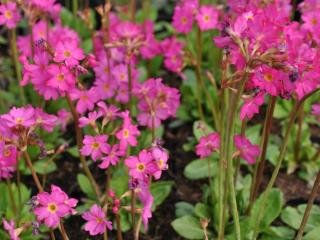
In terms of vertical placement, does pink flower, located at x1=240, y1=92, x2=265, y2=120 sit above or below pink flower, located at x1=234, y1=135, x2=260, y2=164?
above

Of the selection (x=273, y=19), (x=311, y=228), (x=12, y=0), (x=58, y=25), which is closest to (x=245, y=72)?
(x=273, y=19)

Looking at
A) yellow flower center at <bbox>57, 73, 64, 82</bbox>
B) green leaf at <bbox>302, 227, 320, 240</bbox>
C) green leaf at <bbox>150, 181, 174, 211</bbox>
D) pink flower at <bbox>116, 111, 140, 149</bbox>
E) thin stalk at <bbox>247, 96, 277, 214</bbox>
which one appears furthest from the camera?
green leaf at <bbox>150, 181, 174, 211</bbox>

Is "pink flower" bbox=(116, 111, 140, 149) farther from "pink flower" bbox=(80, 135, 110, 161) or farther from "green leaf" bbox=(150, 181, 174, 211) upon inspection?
"green leaf" bbox=(150, 181, 174, 211)

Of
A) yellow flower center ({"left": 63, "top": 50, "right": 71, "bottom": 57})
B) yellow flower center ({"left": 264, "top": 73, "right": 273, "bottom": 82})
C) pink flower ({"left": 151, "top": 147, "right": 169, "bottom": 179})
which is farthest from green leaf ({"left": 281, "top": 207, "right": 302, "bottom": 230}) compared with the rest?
yellow flower center ({"left": 63, "top": 50, "right": 71, "bottom": 57})

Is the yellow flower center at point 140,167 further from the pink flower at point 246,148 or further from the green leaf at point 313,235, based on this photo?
the green leaf at point 313,235

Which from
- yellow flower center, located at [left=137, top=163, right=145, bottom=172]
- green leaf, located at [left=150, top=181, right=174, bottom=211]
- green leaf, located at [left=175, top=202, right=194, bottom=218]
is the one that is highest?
yellow flower center, located at [left=137, top=163, right=145, bottom=172]

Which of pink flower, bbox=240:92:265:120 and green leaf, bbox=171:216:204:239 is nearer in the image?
pink flower, bbox=240:92:265:120
